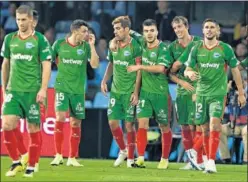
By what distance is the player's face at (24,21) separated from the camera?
1484 centimetres

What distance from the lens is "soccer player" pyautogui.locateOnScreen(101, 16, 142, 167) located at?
17.9m

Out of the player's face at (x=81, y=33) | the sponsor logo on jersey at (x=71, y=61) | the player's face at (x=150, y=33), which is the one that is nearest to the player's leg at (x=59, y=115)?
the sponsor logo on jersey at (x=71, y=61)

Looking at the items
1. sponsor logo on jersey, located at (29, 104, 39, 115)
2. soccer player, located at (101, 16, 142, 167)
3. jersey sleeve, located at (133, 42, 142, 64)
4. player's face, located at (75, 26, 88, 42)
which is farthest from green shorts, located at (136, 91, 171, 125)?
sponsor logo on jersey, located at (29, 104, 39, 115)

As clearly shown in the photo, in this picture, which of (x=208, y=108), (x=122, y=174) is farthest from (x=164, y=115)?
(x=122, y=174)

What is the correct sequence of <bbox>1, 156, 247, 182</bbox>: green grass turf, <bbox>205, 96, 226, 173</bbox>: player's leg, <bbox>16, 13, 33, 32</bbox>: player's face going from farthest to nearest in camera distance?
<bbox>205, 96, 226, 173</bbox>: player's leg, <bbox>1, 156, 247, 182</bbox>: green grass turf, <bbox>16, 13, 33, 32</bbox>: player's face

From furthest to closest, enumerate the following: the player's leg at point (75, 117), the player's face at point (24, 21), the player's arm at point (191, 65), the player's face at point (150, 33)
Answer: the player's leg at point (75, 117), the player's face at point (150, 33), the player's arm at point (191, 65), the player's face at point (24, 21)

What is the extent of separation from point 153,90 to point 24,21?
11.8 ft

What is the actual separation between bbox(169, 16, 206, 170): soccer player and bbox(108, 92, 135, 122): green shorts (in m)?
0.79

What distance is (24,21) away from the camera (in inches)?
588

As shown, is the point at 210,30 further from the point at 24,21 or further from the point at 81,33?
the point at 24,21

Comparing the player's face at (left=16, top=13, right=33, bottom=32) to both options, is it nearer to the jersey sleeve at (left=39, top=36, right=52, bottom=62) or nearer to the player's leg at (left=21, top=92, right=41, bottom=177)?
the jersey sleeve at (left=39, top=36, right=52, bottom=62)

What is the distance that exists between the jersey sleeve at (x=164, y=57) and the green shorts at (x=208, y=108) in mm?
965

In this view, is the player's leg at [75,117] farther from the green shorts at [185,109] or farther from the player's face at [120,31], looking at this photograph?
the green shorts at [185,109]

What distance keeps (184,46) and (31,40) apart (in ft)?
12.2
